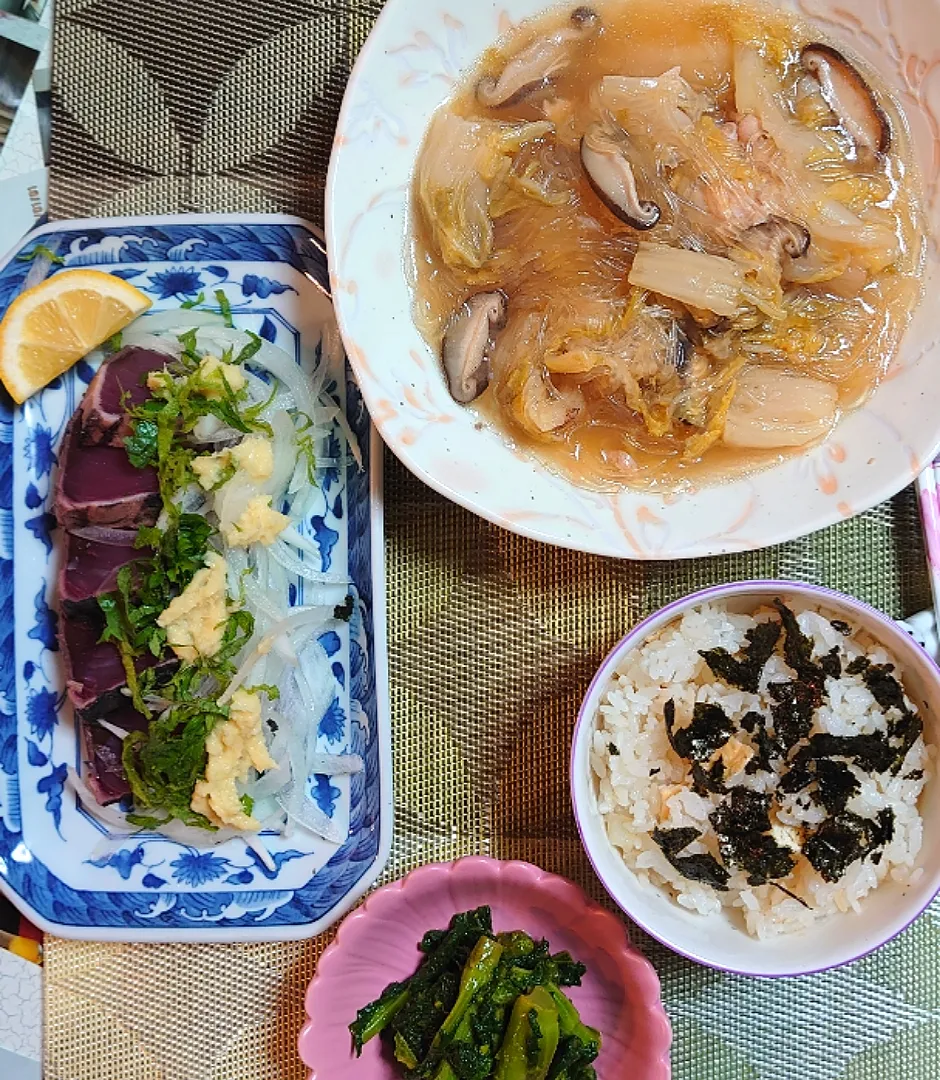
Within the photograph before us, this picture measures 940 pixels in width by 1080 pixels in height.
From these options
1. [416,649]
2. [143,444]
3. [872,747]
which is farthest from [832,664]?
[143,444]

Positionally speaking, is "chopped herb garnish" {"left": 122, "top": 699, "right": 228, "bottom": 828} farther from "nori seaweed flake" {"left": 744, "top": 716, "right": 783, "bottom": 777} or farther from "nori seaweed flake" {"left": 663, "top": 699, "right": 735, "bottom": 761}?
"nori seaweed flake" {"left": 744, "top": 716, "right": 783, "bottom": 777}

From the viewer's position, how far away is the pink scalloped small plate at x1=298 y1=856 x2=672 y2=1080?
6.44ft

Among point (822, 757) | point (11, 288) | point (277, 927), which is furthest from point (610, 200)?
point (277, 927)

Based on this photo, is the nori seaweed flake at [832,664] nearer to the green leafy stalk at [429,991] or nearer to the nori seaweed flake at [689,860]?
the nori seaweed flake at [689,860]

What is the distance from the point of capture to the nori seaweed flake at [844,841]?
5.99ft

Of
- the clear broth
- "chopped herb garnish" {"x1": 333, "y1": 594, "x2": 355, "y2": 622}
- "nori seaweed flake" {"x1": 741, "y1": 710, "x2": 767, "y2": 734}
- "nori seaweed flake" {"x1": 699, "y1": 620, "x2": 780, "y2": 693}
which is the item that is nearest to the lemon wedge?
the clear broth

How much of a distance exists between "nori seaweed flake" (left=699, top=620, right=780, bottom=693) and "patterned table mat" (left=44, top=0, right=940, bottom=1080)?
0.79ft

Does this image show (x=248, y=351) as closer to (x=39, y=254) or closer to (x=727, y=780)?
(x=39, y=254)

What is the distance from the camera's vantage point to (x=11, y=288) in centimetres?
214

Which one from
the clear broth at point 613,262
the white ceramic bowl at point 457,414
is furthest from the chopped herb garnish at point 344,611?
the clear broth at point 613,262

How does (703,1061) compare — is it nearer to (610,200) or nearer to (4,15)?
(610,200)

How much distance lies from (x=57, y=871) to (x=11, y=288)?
1262mm

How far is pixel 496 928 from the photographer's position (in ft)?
6.82

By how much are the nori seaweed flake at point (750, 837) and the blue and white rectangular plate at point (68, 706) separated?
713 mm
